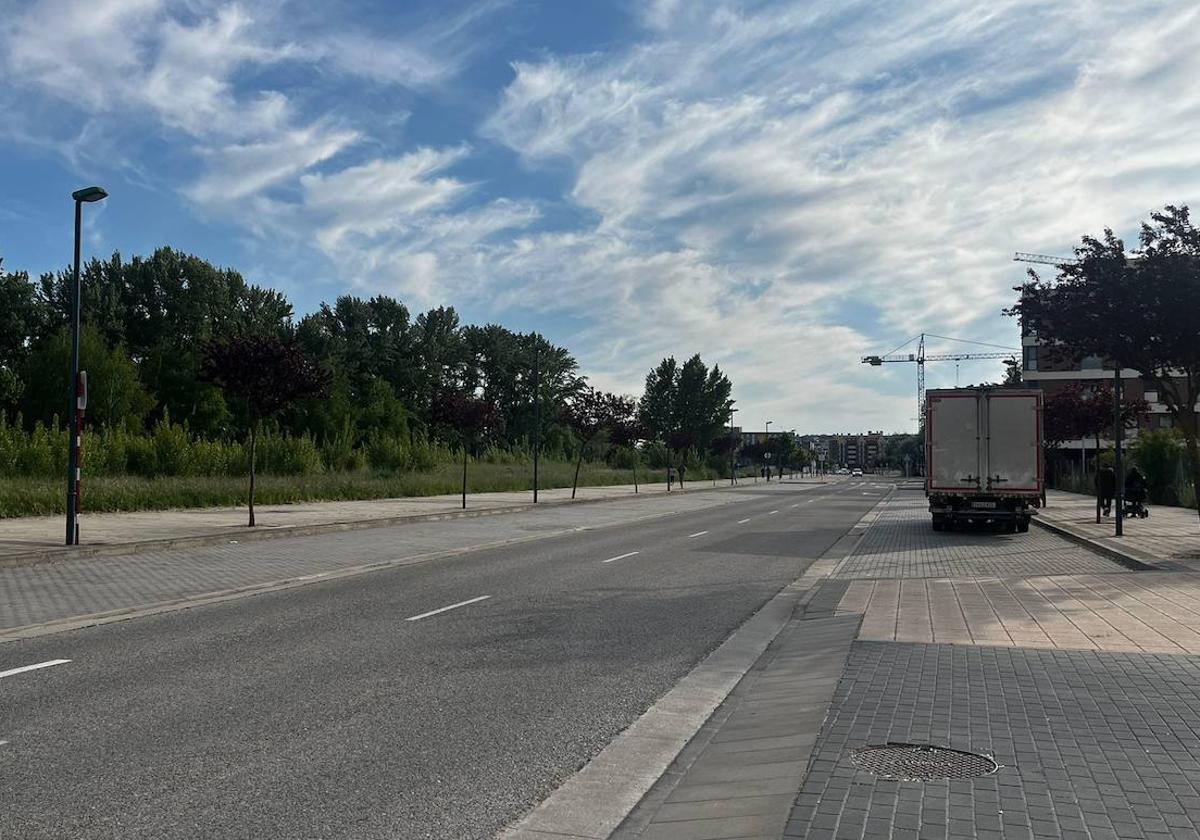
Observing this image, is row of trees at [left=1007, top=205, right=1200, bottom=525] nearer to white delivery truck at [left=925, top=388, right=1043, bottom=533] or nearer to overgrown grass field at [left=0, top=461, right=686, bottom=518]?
white delivery truck at [left=925, top=388, right=1043, bottom=533]

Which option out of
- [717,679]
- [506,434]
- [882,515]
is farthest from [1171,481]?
[506,434]

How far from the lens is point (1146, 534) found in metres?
21.2

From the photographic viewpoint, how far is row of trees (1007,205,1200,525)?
1839 centimetres

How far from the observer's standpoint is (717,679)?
7750 mm

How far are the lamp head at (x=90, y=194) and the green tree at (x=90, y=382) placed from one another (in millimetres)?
39552

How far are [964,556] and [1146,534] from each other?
6.19 metres

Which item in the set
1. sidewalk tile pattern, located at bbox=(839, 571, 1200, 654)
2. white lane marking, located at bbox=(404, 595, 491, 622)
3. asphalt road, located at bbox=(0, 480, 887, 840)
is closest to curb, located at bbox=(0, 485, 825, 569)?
asphalt road, located at bbox=(0, 480, 887, 840)

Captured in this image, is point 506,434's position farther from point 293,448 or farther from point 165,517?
point 165,517

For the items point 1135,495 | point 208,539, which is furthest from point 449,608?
point 1135,495

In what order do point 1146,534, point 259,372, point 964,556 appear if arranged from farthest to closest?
point 259,372 < point 1146,534 < point 964,556

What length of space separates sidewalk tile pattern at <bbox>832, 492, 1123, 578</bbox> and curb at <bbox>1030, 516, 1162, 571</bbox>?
0.18m

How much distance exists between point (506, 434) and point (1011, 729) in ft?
316

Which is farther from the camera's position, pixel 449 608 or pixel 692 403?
pixel 692 403

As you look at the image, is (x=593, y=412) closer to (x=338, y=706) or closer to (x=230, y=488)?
(x=230, y=488)
